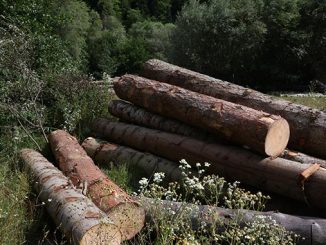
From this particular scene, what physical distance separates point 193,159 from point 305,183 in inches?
68.0

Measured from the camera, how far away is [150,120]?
8.40 metres

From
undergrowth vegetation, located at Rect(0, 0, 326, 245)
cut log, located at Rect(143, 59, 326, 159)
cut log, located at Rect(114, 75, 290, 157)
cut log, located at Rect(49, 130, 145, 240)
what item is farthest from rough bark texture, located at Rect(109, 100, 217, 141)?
cut log, located at Rect(49, 130, 145, 240)

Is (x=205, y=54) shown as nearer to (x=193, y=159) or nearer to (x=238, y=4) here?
(x=238, y=4)

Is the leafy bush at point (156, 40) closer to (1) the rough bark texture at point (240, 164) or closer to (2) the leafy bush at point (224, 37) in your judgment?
(2) the leafy bush at point (224, 37)

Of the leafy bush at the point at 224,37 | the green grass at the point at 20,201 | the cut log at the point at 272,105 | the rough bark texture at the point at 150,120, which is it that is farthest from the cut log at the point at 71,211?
the leafy bush at the point at 224,37

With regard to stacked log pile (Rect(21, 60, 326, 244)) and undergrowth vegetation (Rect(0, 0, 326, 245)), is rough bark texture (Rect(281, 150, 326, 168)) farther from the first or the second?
undergrowth vegetation (Rect(0, 0, 326, 245))

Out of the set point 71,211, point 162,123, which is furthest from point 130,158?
point 71,211

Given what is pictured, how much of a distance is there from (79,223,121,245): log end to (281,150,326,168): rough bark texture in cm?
285

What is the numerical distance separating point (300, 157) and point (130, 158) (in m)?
2.62

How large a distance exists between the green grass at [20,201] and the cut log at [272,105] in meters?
2.03

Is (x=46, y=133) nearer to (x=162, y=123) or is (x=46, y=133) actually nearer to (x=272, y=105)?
(x=162, y=123)

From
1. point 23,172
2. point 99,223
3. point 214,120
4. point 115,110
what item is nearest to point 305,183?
point 214,120

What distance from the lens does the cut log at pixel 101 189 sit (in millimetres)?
5191

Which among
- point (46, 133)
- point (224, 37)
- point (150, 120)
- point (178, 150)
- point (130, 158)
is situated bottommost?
point (224, 37)
